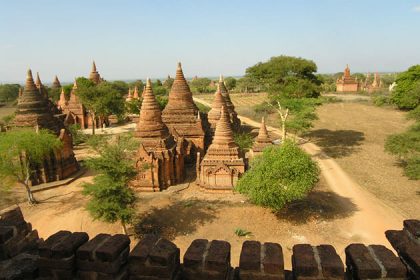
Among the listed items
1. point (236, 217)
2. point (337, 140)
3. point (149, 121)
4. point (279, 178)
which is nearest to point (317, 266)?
point (279, 178)

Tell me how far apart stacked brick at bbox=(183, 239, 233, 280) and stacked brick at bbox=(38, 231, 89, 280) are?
124 cm

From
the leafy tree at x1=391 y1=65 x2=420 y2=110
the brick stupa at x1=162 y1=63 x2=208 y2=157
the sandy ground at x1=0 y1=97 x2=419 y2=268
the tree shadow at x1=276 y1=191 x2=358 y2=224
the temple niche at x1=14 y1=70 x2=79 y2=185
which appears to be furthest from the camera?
the leafy tree at x1=391 y1=65 x2=420 y2=110

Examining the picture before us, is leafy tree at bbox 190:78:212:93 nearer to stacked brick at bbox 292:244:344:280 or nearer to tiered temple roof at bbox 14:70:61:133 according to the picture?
tiered temple roof at bbox 14:70:61:133

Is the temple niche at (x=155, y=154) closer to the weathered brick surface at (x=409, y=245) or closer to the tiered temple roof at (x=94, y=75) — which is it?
the weathered brick surface at (x=409, y=245)

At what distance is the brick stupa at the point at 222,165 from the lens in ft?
66.9

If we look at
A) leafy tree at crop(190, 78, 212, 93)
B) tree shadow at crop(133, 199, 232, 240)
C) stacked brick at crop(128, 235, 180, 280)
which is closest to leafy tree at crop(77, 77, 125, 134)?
tree shadow at crop(133, 199, 232, 240)

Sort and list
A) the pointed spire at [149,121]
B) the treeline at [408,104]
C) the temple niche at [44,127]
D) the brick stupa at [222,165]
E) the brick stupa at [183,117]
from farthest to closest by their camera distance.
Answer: the brick stupa at [183,117] → the temple niche at [44,127] → the treeline at [408,104] → the pointed spire at [149,121] → the brick stupa at [222,165]

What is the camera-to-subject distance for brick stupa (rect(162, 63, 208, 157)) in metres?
26.2

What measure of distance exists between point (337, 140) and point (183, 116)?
18.5 meters

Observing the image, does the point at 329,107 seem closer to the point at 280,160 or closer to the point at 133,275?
the point at 280,160

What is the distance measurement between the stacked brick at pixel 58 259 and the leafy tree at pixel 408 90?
55.7 metres

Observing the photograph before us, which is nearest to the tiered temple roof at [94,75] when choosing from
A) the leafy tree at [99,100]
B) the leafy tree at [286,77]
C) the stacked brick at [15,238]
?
the leafy tree at [99,100]

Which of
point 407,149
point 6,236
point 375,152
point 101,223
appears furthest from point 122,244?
point 375,152

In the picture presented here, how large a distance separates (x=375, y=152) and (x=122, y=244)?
3107 cm
